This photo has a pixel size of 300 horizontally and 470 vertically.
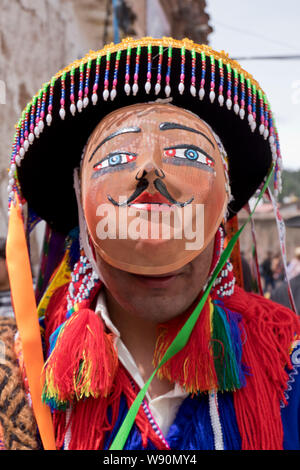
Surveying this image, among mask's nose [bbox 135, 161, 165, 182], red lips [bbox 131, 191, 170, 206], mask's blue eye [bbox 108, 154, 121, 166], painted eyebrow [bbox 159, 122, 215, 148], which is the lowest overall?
red lips [bbox 131, 191, 170, 206]

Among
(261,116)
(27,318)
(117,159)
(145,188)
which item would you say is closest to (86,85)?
(117,159)

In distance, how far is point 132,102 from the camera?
1.21 m

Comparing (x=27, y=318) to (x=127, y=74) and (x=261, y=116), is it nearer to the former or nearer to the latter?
(x=127, y=74)

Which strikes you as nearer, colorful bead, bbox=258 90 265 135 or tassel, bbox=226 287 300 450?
tassel, bbox=226 287 300 450

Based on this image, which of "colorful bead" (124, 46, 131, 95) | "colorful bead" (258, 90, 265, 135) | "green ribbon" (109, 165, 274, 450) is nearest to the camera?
"green ribbon" (109, 165, 274, 450)

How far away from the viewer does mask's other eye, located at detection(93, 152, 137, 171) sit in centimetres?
109

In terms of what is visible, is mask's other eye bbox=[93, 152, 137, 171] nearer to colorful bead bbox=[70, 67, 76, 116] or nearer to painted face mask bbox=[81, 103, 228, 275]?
painted face mask bbox=[81, 103, 228, 275]

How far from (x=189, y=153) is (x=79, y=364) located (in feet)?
1.91

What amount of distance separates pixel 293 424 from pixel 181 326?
1.20ft

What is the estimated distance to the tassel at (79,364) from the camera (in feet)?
3.62

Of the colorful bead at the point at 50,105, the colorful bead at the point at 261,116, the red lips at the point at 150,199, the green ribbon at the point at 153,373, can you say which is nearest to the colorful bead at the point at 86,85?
the colorful bead at the point at 50,105

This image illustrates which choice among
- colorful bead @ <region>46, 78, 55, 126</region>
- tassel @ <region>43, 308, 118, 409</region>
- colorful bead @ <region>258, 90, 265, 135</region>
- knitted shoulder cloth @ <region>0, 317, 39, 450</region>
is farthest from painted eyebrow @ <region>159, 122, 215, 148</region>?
knitted shoulder cloth @ <region>0, 317, 39, 450</region>

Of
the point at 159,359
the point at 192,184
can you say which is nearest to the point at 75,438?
the point at 159,359

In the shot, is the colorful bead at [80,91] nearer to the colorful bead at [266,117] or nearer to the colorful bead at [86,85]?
the colorful bead at [86,85]
